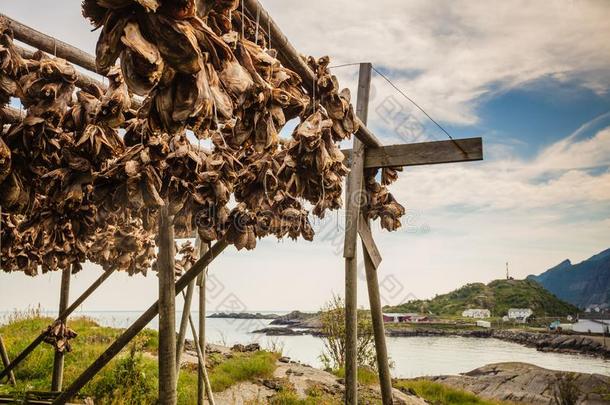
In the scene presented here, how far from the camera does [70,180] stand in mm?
2131

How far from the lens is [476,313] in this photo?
Answer: 7150 centimetres

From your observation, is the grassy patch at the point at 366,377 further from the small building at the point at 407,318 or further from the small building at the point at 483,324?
the small building at the point at 483,324

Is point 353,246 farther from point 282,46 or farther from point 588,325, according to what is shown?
point 588,325

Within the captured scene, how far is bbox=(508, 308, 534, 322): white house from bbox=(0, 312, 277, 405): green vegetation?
2750 inches

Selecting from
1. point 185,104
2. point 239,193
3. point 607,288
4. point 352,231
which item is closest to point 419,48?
point 352,231

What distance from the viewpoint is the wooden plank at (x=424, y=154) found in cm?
354

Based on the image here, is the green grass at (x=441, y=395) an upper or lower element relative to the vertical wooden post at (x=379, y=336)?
lower

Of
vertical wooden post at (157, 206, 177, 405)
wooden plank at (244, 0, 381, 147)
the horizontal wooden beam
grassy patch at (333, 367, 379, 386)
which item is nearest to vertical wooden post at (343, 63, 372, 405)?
the horizontal wooden beam

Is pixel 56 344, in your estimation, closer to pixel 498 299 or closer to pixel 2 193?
pixel 2 193

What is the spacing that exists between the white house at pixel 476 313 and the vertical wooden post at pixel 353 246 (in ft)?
248

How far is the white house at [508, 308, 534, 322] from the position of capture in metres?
67.8

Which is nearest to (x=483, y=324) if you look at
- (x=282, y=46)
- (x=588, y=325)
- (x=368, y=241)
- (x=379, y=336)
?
(x=588, y=325)

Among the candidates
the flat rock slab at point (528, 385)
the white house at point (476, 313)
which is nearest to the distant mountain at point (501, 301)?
the white house at point (476, 313)

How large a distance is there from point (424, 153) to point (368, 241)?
1078mm
